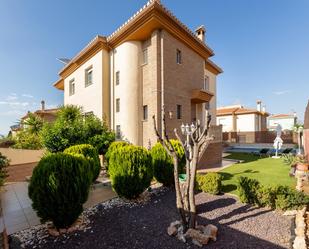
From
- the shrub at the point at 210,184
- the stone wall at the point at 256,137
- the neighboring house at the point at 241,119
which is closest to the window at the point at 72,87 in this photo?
the shrub at the point at 210,184

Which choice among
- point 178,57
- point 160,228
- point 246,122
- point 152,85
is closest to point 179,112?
point 152,85

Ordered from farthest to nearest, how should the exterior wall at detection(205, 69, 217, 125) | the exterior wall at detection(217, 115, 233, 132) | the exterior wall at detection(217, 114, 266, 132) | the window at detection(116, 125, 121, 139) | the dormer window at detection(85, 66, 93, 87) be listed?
the exterior wall at detection(217, 115, 233, 132), the exterior wall at detection(217, 114, 266, 132), the exterior wall at detection(205, 69, 217, 125), the dormer window at detection(85, 66, 93, 87), the window at detection(116, 125, 121, 139)

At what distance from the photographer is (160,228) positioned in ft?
16.5

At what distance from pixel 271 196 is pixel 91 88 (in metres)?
15.5

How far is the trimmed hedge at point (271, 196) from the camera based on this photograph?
5.80 m

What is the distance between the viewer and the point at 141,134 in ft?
45.4

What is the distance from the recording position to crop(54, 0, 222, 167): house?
12.6 m

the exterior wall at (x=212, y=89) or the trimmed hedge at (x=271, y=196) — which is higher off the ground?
the exterior wall at (x=212, y=89)

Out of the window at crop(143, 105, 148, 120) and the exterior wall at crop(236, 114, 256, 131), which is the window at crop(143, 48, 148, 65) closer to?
the window at crop(143, 105, 148, 120)

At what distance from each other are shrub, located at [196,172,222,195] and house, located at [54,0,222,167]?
207 inches

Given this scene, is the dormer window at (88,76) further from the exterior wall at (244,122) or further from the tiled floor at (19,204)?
the exterior wall at (244,122)

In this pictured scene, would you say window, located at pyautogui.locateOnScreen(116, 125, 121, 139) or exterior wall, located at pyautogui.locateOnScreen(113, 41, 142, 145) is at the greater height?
exterior wall, located at pyautogui.locateOnScreen(113, 41, 142, 145)

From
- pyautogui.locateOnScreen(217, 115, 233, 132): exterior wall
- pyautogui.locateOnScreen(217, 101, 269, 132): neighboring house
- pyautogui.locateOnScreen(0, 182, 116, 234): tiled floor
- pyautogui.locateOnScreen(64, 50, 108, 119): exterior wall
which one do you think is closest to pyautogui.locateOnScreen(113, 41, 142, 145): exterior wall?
pyautogui.locateOnScreen(64, 50, 108, 119): exterior wall

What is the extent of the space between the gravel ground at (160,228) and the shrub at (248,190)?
29 centimetres
